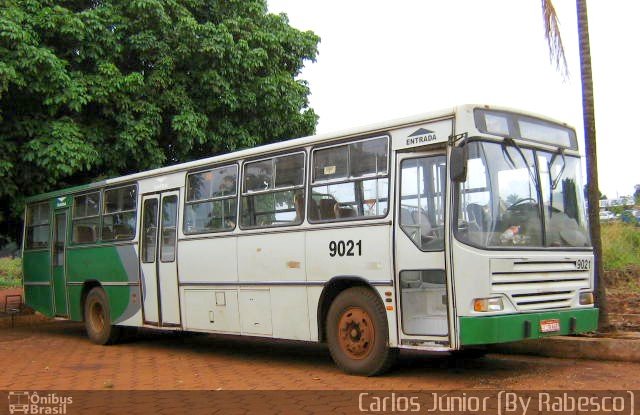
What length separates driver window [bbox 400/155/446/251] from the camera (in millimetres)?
7652

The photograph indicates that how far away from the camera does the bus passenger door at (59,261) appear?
551 inches

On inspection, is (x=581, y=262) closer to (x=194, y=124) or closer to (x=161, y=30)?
(x=194, y=124)

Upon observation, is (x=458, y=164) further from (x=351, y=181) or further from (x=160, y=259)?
(x=160, y=259)

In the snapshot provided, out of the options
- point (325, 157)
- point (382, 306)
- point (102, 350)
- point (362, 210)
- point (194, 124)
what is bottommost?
point (102, 350)

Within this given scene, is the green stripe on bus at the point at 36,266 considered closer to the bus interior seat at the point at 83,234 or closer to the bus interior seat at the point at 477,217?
the bus interior seat at the point at 83,234

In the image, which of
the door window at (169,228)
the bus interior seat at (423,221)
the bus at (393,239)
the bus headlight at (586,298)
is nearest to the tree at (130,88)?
the door window at (169,228)

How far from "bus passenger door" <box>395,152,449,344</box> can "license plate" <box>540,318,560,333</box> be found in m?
1.01

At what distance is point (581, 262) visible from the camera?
823cm

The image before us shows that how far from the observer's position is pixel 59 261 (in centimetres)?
1417

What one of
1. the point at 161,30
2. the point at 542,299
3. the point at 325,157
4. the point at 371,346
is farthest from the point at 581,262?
the point at 161,30

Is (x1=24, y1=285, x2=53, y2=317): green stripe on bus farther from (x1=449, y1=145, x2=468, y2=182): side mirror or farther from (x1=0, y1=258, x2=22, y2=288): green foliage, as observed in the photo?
(x1=0, y1=258, x2=22, y2=288): green foliage

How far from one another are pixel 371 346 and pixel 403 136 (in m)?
2.41

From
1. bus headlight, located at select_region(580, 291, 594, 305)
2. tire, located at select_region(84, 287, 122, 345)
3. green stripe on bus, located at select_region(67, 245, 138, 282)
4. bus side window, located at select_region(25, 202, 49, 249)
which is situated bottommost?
tire, located at select_region(84, 287, 122, 345)

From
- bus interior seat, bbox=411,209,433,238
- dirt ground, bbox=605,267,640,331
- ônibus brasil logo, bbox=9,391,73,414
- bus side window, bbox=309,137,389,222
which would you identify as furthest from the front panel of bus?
ônibus brasil logo, bbox=9,391,73,414
